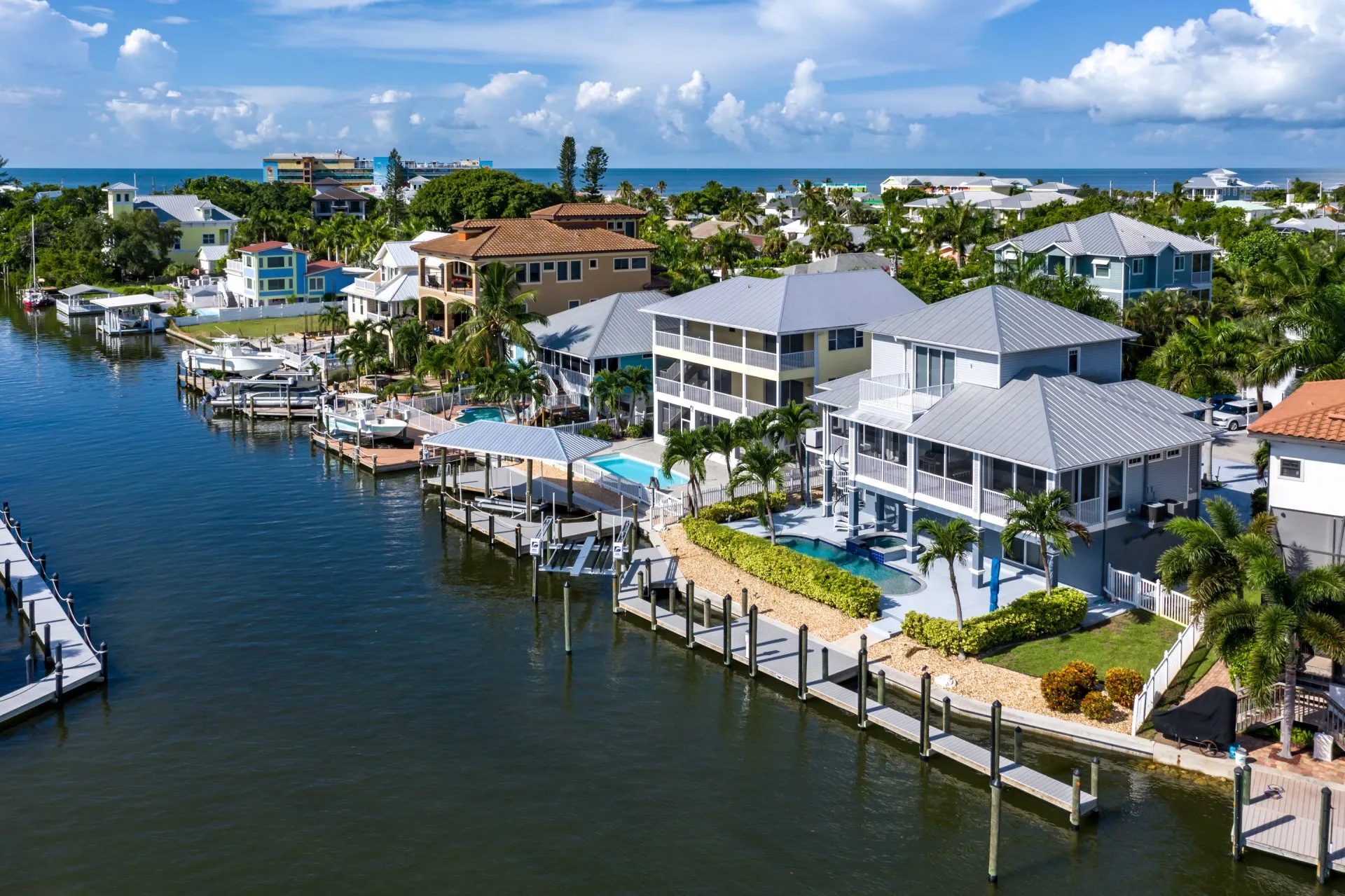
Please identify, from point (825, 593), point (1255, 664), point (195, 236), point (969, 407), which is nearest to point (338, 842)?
point (825, 593)

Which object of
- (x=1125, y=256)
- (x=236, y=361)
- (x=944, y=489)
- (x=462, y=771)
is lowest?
(x=462, y=771)

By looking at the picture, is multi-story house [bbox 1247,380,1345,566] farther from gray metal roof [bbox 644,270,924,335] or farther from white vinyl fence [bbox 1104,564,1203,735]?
gray metal roof [bbox 644,270,924,335]

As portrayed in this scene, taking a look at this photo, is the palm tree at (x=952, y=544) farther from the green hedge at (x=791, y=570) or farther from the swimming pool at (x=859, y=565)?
the swimming pool at (x=859, y=565)

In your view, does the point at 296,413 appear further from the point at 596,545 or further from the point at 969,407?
the point at 969,407

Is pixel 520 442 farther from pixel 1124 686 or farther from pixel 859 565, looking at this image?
pixel 1124 686

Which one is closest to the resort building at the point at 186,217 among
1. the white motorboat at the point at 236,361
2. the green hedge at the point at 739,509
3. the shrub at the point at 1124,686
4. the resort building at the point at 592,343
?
the white motorboat at the point at 236,361

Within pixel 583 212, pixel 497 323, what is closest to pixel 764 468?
pixel 497 323
